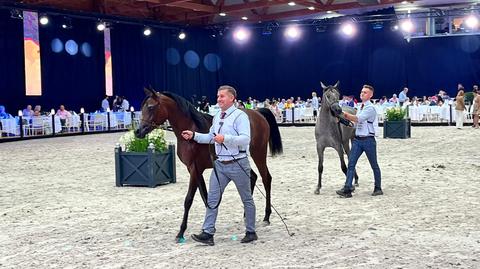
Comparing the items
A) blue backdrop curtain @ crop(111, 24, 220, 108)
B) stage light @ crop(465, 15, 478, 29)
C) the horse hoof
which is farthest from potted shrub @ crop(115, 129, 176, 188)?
stage light @ crop(465, 15, 478, 29)

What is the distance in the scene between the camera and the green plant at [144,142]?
962 centimetres

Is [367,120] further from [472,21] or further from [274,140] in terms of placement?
[472,21]

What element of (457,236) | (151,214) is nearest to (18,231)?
(151,214)

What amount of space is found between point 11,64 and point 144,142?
56.6 feet

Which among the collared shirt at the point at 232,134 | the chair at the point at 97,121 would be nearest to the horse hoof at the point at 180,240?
the collared shirt at the point at 232,134

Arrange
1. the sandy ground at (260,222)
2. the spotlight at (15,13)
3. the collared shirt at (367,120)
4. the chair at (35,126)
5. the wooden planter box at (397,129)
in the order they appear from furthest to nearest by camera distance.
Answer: the chair at (35,126) < the spotlight at (15,13) < the wooden planter box at (397,129) < the collared shirt at (367,120) < the sandy ground at (260,222)

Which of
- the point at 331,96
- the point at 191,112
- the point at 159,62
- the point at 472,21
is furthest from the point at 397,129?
the point at 159,62

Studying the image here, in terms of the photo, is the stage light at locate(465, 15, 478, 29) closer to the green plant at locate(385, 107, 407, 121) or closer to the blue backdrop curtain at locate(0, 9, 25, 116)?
the green plant at locate(385, 107, 407, 121)

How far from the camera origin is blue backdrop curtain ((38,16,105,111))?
26438 mm

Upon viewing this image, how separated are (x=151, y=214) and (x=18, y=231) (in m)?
Result: 1.55

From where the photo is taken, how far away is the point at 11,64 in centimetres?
2464

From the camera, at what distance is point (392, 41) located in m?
32.3

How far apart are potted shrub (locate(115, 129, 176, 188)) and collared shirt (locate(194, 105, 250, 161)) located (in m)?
4.12

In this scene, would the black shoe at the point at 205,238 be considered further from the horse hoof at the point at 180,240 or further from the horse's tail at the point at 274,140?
the horse's tail at the point at 274,140
